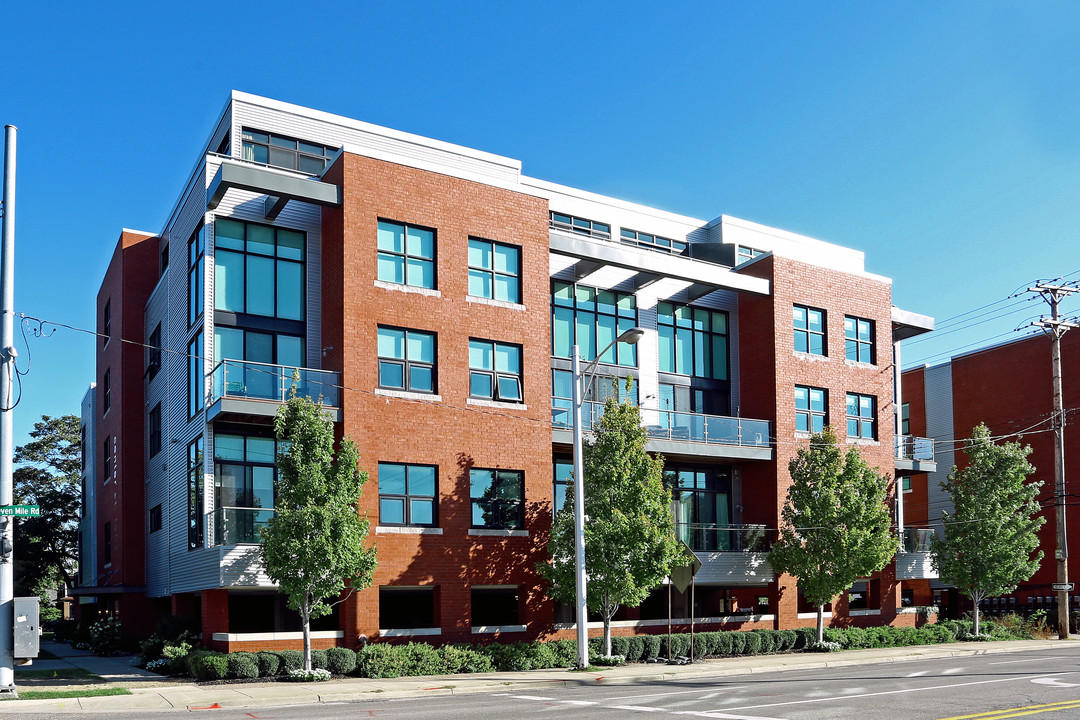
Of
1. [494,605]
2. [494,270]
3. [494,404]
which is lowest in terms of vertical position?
[494,605]

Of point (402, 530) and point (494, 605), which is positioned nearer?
point (402, 530)

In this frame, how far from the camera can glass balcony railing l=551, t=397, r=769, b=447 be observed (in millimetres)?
32000

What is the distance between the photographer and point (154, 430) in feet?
118

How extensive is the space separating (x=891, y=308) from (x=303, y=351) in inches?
930

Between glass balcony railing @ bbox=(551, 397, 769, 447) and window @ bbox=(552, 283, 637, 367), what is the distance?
A: 227 cm

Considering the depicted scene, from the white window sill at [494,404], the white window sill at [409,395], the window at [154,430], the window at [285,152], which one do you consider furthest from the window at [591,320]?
the window at [154,430]

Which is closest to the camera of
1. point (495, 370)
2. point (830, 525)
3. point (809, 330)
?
point (495, 370)

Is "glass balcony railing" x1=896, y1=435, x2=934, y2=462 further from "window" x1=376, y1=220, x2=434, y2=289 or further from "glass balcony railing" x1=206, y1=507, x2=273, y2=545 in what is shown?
"glass balcony railing" x1=206, y1=507, x2=273, y2=545

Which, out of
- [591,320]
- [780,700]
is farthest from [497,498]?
[780,700]

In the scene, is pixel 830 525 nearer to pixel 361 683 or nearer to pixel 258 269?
pixel 361 683

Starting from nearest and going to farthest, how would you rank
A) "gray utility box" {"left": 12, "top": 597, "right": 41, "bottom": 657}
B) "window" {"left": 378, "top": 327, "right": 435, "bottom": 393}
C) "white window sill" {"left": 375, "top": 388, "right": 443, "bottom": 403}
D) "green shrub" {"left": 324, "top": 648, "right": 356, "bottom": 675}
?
"gray utility box" {"left": 12, "top": 597, "right": 41, "bottom": 657}
"green shrub" {"left": 324, "top": 648, "right": 356, "bottom": 675}
"white window sill" {"left": 375, "top": 388, "right": 443, "bottom": 403}
"window" {"left": 378, "top": 327, "right": 435, "bottom": 393}

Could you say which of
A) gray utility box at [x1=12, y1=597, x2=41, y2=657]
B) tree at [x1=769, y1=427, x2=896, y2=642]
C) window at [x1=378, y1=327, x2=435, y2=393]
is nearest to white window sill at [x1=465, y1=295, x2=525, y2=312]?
window at [x1=378, y1=327, x2=435, y2=393]

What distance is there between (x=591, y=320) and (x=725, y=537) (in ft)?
27.7

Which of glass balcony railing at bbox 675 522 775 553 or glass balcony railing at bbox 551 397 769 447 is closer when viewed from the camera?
glass balcony railing at bbox 551 397 769 447
